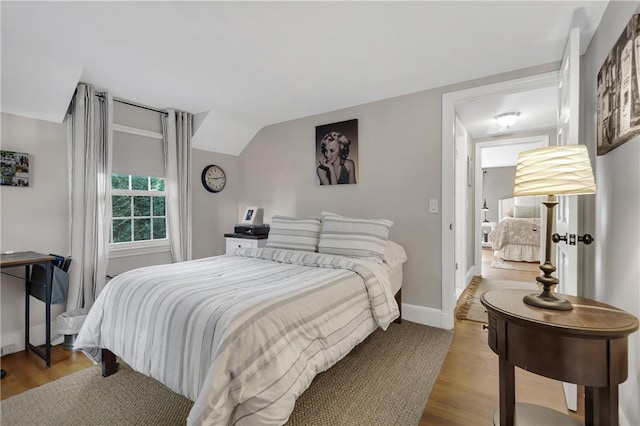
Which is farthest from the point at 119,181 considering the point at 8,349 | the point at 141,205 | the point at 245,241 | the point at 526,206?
the point at 526,206

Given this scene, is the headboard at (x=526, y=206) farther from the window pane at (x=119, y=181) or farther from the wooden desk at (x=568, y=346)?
the window pane at (x=119, y=181)

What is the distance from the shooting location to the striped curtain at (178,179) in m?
3.42

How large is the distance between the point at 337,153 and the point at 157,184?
2164 millimetres

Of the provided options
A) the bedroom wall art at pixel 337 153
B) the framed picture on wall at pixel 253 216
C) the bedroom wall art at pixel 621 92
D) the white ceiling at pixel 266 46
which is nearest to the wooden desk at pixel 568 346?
the bedroom wall art at pixel 621 92

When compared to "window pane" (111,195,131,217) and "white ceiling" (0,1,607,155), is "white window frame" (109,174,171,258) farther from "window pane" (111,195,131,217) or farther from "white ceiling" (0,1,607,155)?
"white ceiling" (0,1,607,155)

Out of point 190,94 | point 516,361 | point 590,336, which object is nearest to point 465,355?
point 516,361

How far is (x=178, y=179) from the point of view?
11.4ft

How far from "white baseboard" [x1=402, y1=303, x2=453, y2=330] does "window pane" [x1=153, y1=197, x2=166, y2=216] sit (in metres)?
2.98

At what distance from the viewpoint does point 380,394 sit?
1.80m

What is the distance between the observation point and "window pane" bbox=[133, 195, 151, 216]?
3361 millimetres

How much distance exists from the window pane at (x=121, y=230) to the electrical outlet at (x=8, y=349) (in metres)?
1.12

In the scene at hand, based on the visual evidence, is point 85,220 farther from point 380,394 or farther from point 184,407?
point 380,394

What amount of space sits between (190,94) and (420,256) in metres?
2.80

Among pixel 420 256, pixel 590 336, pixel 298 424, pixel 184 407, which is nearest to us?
pixel 590 336
